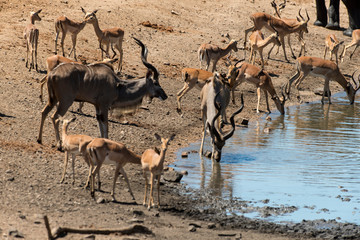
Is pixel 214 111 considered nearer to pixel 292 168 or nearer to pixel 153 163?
pixel 292 168

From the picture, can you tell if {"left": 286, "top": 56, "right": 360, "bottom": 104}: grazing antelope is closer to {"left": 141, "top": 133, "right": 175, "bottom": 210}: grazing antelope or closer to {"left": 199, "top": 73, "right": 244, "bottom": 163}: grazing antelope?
{"left": 199, "top": 73, "right": 244, "bottom": 163}: grazing antelope

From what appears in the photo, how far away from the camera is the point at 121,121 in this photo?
14.0 metres

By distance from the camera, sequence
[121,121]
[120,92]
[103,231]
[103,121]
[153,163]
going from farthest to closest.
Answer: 1. [121,121]
2. [120,92]
3. [103,121]
4. [153,163]
5. [103,231]

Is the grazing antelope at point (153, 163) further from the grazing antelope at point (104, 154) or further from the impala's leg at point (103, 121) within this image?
the impala's leg at point (103, 121)

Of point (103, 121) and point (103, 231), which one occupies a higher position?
point (103, 121)

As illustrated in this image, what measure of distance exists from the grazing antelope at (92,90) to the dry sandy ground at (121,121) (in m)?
0.76

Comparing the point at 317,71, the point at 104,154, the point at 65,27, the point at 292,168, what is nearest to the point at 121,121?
the point at 292,168

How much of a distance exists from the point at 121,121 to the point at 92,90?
2646 mm

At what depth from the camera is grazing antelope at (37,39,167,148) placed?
1113cm

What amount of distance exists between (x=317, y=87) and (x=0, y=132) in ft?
41.2

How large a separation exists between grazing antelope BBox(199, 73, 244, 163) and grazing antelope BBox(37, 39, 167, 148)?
52.1 inches

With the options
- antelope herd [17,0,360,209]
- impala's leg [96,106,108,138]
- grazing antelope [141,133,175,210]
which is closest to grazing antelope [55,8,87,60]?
antelope herd [17,0,360,209]

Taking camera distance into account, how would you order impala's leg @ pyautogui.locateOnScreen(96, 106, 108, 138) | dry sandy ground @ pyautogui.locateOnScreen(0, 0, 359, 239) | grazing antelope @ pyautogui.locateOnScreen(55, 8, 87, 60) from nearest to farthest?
1. dry sandy ground @ pyautogui.locateOnScreen(0, 0, 359, 239)
2. impala's leg @ pyautogui.locateOnScreen(96, 106, 108, 138)
3. grazing antelope @ pyautogui.locateOnScreen(55, 8, 87, 60)

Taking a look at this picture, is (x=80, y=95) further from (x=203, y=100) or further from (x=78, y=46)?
(x=78, y=46)
